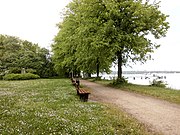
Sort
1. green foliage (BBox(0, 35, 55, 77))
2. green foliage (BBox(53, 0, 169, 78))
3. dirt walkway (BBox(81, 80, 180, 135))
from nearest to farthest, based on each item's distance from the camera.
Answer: dirt walkway (BBox(81, 80, 180, 135)), green foliage (BBox(53, 0, 169, 78)), green foliage (BBox(0, 35, 55, 77))

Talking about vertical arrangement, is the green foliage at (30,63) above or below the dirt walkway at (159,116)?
above

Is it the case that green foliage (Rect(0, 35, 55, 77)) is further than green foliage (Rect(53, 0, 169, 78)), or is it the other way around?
green foliage (Rect(0, 35, 55, 77))

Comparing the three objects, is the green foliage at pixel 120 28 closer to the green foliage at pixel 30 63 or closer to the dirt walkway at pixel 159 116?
the dirt walkway at pixel 159 116

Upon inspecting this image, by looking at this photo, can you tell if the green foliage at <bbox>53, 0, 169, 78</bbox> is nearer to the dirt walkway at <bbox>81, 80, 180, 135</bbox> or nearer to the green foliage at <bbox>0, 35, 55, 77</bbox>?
the dirt walkway at <bbox>81, 80, 180, 135</bbox>

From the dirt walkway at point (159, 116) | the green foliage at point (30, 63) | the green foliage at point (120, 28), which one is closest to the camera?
the dirt walkway at point (159, 116)

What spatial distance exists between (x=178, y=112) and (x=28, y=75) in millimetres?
51697

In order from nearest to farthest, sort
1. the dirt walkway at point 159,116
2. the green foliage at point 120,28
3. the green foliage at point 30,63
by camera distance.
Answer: the dirt walkway at point 159,116, the green foliage at point 120,28, the green foliage at point 30,63

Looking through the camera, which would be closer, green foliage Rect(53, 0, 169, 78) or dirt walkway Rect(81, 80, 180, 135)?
dirt walkway Rect(81, 80, 180, 135)

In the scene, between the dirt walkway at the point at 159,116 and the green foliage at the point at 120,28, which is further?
the green foliage at the point at 120,28

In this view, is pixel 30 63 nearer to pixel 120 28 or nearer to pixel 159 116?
pixel 120 28

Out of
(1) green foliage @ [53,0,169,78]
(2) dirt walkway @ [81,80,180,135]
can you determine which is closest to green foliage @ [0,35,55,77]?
(1) green foliage @ [53,0,169,78]

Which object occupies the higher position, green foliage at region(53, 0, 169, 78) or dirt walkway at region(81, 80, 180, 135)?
green foliage at region(53, 0, 169, 78)

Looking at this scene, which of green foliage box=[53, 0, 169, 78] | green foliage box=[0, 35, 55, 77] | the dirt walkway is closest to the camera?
the dirt walkway

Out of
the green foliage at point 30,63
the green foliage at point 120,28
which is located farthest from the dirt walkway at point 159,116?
the green foliage at point 30,63
